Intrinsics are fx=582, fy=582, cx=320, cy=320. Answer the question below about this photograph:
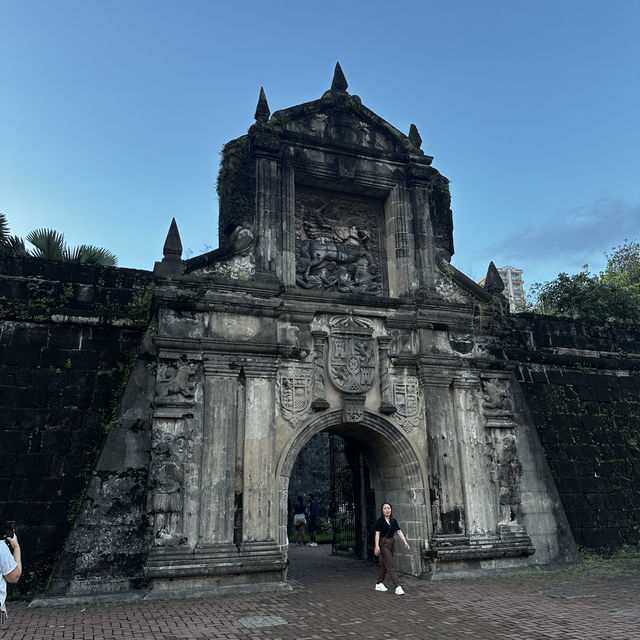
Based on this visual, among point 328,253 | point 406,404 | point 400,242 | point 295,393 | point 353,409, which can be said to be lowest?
point 353,409

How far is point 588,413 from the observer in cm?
1309

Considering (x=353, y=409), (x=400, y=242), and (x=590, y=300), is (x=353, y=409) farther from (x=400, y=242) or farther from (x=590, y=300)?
(x=590, y=300)

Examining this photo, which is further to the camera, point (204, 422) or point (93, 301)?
point (93, 301)

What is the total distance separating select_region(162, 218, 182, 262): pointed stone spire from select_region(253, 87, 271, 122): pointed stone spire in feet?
9.46

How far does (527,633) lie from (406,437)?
4284 millimetres

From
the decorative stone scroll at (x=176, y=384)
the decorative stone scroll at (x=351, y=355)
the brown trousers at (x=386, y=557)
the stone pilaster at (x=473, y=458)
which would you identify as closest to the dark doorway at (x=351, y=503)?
the decorative stone scroll at (x=351, y=355)

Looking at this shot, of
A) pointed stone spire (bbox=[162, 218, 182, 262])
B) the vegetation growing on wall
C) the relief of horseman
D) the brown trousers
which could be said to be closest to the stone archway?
the brown trousers

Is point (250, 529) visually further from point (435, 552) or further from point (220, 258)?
point (220, 258)

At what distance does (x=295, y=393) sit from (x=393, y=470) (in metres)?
2.55

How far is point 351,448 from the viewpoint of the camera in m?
12.3

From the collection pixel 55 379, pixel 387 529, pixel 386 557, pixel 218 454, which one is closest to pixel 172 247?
pixel 55 379

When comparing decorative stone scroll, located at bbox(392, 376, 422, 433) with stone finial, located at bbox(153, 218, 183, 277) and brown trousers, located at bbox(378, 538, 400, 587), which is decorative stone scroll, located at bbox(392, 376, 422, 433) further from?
stone finial, located at bbox(153, 218, 183, 277)

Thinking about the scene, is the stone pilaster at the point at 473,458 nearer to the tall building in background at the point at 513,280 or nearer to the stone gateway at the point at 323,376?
the stone gateway at the point at 323,376

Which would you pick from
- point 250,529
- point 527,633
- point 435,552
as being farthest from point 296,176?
point 527,633
